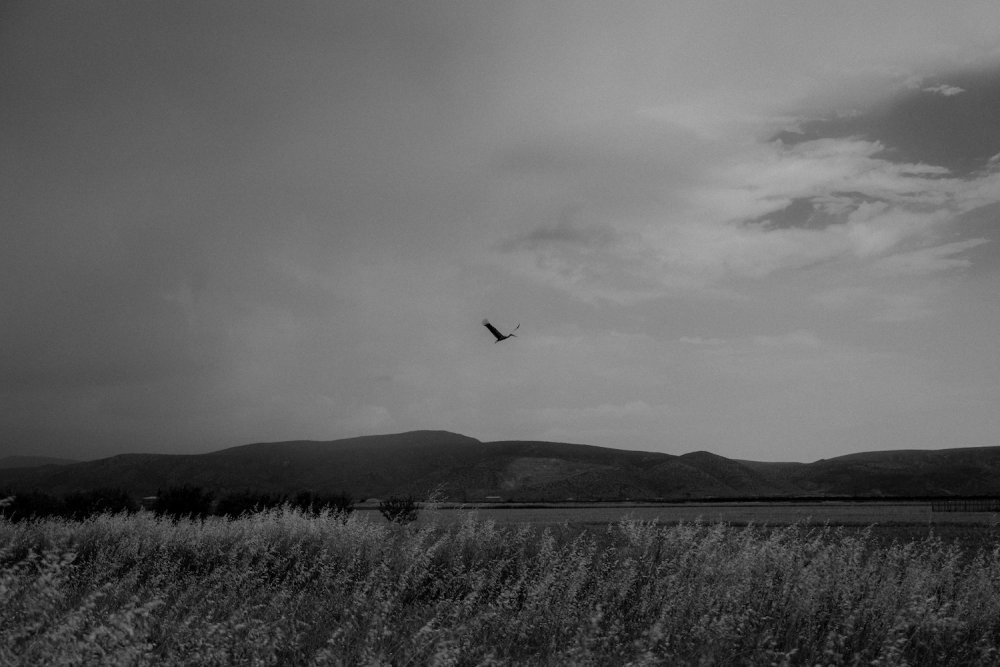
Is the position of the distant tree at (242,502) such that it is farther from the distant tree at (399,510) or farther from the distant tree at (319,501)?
the distant tree at (399,510)

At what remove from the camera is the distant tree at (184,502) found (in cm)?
3891

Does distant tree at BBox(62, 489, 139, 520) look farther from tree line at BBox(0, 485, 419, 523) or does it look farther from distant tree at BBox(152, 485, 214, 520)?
distant tree at BBox(152, 485, 214, 520)

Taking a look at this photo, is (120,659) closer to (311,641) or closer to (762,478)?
(311,641)

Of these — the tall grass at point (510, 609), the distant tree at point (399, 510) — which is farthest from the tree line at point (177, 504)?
the tall grass at point (510, 609)

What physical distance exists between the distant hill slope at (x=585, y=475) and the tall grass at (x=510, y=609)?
3663 inches

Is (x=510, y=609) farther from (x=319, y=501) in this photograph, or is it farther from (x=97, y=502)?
(x=97, y=502)

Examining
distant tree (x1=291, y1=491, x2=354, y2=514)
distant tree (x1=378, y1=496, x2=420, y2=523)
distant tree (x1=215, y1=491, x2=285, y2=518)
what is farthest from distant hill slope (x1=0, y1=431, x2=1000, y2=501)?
distant tree (x1=378, y1=496, x2=420, y2=523)

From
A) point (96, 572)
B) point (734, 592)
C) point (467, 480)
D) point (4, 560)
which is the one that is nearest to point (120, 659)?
point (734, 592)

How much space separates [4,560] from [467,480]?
132599 millimetres

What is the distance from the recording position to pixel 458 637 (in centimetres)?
896

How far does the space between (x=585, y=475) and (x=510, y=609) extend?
12726cm

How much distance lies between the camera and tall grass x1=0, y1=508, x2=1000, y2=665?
7.57 m

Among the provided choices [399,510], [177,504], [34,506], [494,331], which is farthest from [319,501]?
[494,331]

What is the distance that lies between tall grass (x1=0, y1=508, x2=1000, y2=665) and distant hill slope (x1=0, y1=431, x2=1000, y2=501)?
9303cm
